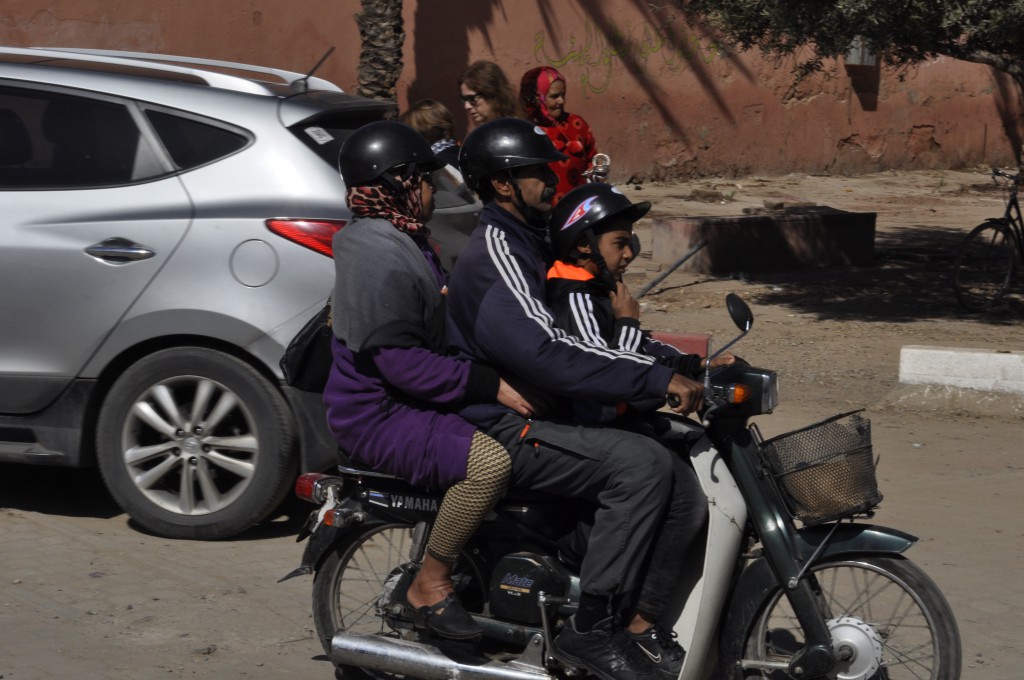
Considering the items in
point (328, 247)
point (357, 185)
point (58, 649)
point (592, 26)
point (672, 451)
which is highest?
point (592, 26)

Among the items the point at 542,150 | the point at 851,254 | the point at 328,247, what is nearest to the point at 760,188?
the point at 851,254

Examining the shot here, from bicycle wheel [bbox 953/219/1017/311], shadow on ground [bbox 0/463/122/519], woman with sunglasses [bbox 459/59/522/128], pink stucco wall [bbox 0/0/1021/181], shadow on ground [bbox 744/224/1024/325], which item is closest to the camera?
shadow on ground [bbox 0/463/122/519]

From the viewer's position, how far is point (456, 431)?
12.1ft

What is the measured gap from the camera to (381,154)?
3.88 meters

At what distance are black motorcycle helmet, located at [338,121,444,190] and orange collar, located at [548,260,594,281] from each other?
526 mm

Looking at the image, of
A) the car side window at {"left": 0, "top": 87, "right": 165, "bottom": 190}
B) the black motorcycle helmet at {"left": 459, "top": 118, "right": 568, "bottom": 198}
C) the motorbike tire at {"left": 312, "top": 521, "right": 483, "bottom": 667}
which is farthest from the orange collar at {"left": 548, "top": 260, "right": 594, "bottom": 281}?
the car side window at {"left": 0, "top": 87, "right": 165, "bottom": 190}

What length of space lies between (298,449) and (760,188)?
13.4 meters

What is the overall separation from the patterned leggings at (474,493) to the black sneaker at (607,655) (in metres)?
0.41

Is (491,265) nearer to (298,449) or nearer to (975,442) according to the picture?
(298,449)

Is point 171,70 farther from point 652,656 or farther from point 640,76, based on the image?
point 640,76

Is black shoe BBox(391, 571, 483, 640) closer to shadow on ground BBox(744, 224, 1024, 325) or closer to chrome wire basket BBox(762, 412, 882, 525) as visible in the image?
chrome wire basket BBox(762, 412, 882, 525)

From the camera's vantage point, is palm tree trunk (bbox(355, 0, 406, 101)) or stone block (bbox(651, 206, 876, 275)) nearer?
stone block (bbox(651, 206, 876, 275))

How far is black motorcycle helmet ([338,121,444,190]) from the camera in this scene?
3881 mm

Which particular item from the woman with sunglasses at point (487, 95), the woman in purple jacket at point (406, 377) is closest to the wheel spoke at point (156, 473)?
the woman in purple jacket at point (406, 377)
